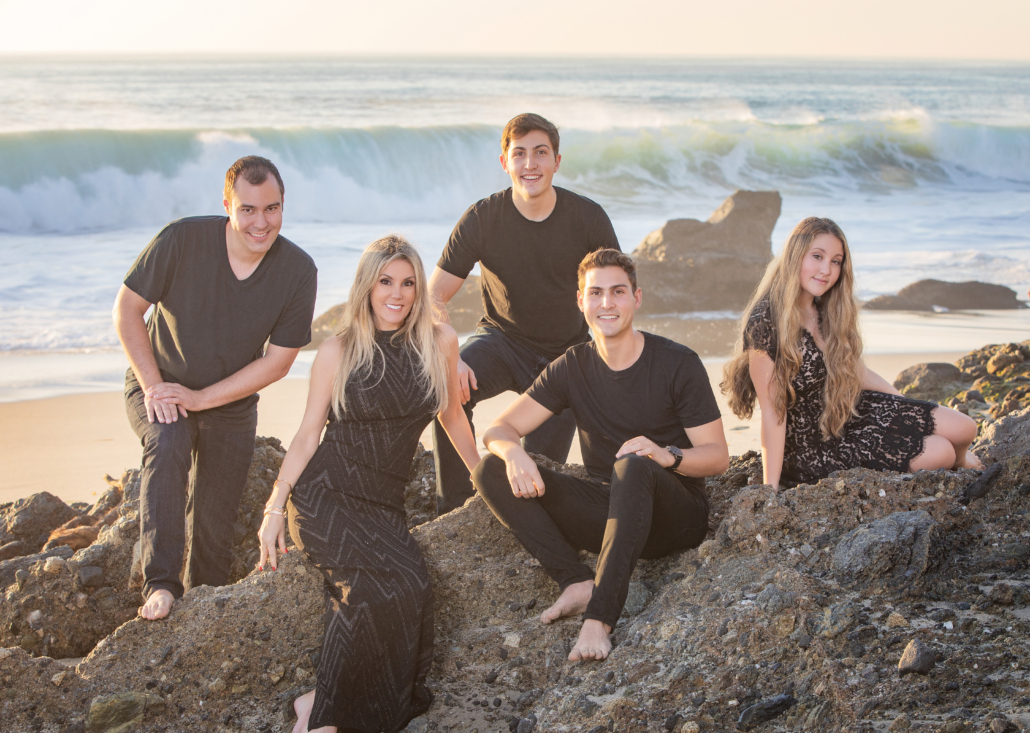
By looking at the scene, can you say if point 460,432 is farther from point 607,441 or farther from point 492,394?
point 492,394

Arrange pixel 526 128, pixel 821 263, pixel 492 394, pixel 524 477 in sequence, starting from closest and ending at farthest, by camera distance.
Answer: pixel 524 477, pixel 821 263, pixel 526 128, pixel 492 394

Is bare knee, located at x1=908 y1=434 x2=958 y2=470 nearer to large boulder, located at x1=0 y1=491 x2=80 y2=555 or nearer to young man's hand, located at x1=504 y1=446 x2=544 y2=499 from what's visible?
young man's hand, located at x1=504 y1=446 x2=544 y2=499

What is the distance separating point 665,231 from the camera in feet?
38.4

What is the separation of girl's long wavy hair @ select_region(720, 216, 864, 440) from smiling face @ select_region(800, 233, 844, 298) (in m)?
0.02

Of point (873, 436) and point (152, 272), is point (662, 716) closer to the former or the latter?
point (873, 436)

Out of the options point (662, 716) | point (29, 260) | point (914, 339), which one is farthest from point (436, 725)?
point (29, 260)

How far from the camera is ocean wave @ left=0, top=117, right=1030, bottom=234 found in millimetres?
18938

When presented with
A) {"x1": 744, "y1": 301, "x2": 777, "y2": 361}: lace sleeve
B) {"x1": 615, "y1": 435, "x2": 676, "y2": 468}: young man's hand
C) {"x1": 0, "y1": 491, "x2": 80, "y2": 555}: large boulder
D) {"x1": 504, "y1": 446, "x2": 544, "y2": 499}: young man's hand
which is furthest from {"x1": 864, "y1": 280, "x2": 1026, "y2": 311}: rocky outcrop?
{"x1": 0, "y1": 491, "x2": 80, "y2": 555}: large boulder

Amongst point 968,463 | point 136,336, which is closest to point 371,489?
point 136,336

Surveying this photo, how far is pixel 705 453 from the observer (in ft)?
11.2

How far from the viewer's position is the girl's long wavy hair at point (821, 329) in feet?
12.7

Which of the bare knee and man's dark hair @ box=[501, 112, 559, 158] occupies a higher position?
man's dark hair @ box=[501, 112, 559, 158]

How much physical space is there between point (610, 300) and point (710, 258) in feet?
27.0

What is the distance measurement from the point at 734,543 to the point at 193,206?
18.4 metres
